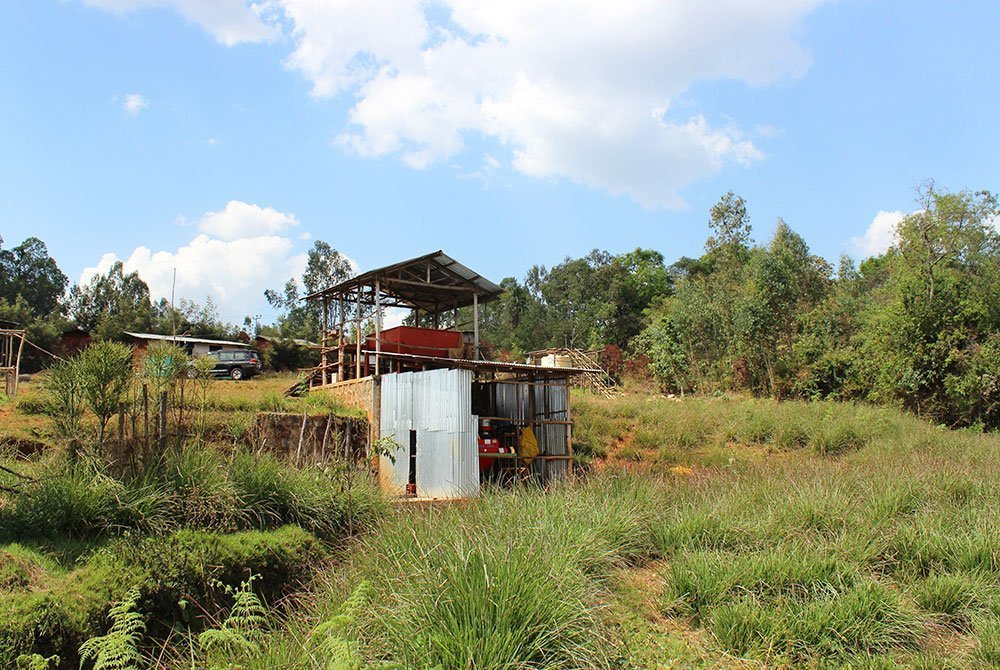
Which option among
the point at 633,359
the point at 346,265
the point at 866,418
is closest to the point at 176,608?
the point at 866,418

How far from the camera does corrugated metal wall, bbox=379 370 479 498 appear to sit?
579 inches

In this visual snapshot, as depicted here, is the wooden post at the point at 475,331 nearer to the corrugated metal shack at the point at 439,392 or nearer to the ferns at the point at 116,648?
the corrugated metal shack at the point at 439,392

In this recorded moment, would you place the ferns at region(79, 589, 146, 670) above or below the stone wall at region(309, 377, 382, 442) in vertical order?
below

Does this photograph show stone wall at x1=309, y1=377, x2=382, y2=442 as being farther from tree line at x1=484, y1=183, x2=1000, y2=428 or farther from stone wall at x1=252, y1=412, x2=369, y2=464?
tree line at x1=484, y1=183, x2=1000, y2=428

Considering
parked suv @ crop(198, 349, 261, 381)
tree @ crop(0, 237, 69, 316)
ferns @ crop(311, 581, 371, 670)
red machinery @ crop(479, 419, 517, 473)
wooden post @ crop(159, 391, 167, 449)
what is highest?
tree @ crop(0, 237, 69, 316)

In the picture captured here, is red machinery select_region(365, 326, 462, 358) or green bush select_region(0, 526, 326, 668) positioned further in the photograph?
red machinery select_region(365, 326, 462, 358)

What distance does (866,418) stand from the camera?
21.7 metres

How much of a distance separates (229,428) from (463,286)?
9.94 m

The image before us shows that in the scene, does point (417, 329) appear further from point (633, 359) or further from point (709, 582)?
point (633, 359)

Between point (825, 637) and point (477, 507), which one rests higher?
point (477, 507)

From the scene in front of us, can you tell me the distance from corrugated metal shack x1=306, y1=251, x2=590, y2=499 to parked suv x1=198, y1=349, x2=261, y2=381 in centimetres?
628

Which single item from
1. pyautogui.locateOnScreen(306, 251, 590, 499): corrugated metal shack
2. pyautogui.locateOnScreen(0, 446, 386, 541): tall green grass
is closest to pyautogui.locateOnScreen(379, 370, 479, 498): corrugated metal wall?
pyautogui.locateOnScreen(306, 251, 590, 499): corrugated metal shack

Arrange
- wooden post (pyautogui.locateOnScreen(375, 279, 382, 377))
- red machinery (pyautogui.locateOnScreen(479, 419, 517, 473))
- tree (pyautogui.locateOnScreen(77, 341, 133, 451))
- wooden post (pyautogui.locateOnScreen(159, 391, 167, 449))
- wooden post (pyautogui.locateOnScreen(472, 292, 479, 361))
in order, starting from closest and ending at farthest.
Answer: tree (pyautogui.locateOnScreen(77, 341, 133, 451))
wooden post (pyautogui.locateOnScreen(159, 391, 167, 449))
red machinery (pyautogui.locateOnScreen(479, 419, 517, 473))
wooden post (pyautogui.locateOnScreen(375, 279, 382, 377))
wooden post (pyautogui.locateOnScreen(472, 292, 479, 361))

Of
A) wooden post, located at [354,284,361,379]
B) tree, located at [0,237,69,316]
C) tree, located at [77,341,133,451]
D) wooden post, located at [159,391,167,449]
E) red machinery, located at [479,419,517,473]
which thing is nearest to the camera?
tree, located at [77,341,133,451]
